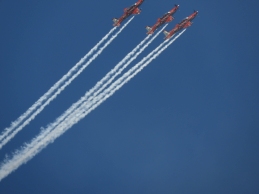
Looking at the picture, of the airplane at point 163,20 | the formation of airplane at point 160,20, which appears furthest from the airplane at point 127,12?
the airplane at point 163,20

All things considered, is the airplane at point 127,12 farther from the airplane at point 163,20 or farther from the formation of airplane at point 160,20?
the airplane at point 163,20

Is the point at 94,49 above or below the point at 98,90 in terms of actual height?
above

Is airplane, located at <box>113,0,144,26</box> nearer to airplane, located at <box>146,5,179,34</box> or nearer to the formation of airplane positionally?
the formation of airplane

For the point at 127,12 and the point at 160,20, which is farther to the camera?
the point at 160,20

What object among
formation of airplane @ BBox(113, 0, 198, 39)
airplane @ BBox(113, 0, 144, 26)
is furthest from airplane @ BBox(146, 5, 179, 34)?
airplane @ BBox(113, 0, 144, 26)

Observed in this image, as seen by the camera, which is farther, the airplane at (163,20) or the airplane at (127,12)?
the airplane at (163,20)

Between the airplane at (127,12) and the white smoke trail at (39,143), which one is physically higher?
the airplane at (127,12)

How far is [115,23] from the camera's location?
46.4 meters

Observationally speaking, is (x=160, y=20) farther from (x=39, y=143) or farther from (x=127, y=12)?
(x=39, y=143)

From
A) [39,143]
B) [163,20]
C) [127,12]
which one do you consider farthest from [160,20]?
[39,143]

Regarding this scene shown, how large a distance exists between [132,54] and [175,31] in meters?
7.00

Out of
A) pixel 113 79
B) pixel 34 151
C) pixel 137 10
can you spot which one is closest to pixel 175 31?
pixel 137 10

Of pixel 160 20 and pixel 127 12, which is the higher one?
pixel 127 12

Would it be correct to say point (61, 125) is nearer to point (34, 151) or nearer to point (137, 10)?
point (34, 151)
